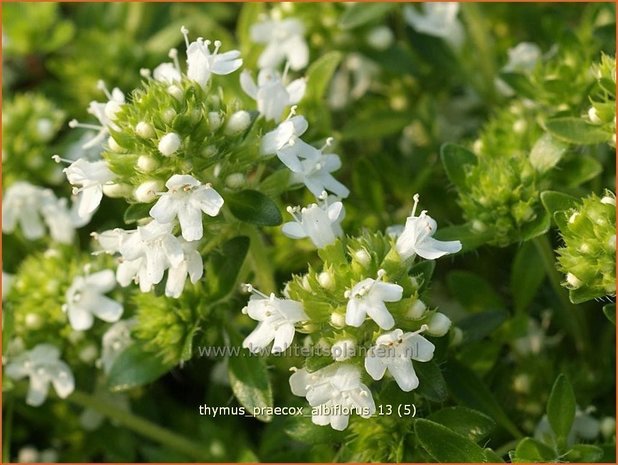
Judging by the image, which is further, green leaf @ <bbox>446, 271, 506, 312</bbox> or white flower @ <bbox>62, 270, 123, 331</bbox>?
green leaf @ <bbox>446, 271, 506, 312</bbox>

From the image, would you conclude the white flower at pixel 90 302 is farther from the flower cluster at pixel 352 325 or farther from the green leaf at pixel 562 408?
the green leaf at pixel 562 408

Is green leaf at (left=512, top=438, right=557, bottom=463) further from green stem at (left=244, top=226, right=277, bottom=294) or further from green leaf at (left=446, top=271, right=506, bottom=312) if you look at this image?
green stem at (left=244, top=226, right=277, bottom=294)

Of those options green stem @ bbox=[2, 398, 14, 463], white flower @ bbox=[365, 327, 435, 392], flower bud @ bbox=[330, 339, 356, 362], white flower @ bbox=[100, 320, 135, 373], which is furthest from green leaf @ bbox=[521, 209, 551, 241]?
green stem @ bbox=[2, 398, 14, 463]

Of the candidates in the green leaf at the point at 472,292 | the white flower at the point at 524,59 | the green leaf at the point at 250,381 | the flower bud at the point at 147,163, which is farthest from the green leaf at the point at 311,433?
the white flower at the point at 524,59

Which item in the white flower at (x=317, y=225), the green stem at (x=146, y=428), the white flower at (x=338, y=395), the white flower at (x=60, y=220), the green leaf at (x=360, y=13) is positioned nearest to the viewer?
the white flower at (x=338, y=395)

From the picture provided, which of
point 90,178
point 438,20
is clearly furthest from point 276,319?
point 438,20

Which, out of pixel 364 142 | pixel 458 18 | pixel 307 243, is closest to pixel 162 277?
pixel 307 243

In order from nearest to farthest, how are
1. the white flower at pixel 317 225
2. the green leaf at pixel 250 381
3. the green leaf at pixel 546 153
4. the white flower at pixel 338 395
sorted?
the white flower at pixel 338 395, the white flower at pixel 317 225, the green leaf at pixel 250 381, the green leaf at pixel 546 153
